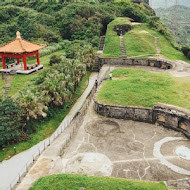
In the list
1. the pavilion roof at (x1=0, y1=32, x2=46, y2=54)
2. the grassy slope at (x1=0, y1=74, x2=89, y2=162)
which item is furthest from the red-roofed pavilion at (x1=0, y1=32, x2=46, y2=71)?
the grassy slope at (x1=0, y1=74, x2=89, y2=162)

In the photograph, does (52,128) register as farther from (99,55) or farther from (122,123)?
(99,55)

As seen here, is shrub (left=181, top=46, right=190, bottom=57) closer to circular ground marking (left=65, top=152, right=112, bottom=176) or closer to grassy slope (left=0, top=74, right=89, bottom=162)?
grassy slope (left=0, top=74, right=89, bottom=162)

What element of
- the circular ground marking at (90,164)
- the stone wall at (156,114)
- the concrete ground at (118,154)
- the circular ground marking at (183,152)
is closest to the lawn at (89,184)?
the concrete ground at (118,154)

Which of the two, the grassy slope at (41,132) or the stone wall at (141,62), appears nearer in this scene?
the grassy slope at (41,132)

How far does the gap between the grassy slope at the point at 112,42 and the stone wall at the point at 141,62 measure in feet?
3.97

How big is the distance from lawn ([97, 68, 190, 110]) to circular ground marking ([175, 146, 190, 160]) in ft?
13.6

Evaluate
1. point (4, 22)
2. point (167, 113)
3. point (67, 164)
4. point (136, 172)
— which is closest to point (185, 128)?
point (167, 113)

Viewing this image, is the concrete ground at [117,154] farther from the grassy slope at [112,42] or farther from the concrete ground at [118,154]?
the grassy slope at [112,42]

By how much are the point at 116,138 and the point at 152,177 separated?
4.87m

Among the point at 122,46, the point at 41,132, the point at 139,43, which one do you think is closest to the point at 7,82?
the point at 41,132

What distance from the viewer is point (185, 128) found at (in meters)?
19.4

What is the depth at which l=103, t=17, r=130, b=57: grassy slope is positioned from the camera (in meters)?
36.6

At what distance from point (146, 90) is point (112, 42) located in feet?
58.2

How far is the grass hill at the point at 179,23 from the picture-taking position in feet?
304
